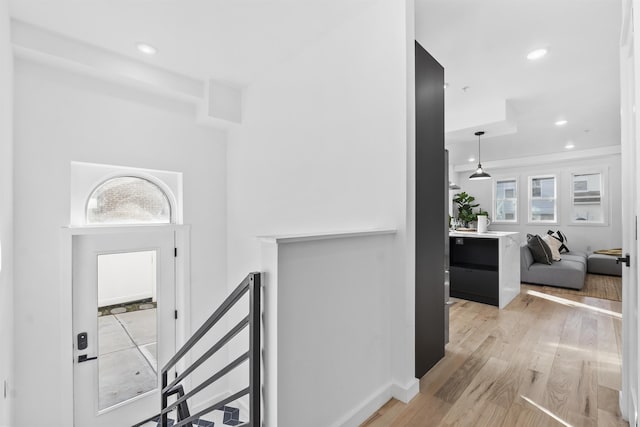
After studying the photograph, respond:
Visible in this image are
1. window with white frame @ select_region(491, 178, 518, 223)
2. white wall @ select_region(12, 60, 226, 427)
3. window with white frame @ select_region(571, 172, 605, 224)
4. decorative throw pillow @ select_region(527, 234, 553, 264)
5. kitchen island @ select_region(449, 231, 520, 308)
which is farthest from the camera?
window with white frame @ select_region(491, 178, 518, 223)

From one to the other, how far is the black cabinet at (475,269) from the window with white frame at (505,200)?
482 centimetres

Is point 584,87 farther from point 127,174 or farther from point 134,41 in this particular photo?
point 127,174

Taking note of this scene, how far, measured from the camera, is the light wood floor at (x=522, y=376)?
1.81 m

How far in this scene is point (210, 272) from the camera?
366cm

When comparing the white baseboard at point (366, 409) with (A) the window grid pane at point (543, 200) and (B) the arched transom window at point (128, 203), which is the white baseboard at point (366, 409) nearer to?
(B) the arched transom window at point (128, 203)

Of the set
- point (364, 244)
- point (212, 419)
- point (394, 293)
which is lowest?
point (212, 419)

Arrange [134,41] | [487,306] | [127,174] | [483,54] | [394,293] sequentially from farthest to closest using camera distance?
[487,306]
[127,174]
[483,54]
[134,41]
[394,293]

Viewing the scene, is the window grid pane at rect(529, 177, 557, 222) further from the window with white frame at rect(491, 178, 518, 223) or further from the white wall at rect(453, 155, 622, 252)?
the window with white frame at rect(491, 178, 518, 223)

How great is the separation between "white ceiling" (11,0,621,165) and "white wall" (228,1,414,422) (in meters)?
0.25

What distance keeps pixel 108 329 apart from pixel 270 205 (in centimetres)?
207

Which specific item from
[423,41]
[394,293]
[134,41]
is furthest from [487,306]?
[134,41]

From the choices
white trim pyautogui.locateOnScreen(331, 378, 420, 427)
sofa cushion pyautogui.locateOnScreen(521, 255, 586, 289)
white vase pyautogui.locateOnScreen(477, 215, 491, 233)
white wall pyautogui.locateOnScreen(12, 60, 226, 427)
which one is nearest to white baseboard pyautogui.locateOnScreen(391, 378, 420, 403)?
white trim pyautogui.locateOnScreen(331, 378, 420, 427)

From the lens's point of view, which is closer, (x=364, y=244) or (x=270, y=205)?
(x=364, y=244)

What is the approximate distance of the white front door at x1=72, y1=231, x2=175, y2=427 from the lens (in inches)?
115
